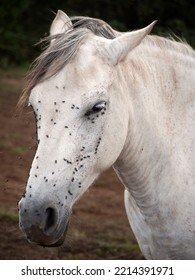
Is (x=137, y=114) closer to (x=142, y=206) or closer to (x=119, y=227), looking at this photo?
(x=142, y=206)

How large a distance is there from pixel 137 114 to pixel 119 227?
10.4 feet

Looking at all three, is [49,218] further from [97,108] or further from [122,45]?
[122,45]

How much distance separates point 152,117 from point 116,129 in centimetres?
32

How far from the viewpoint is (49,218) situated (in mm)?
3246

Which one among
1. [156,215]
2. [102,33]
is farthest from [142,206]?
[102,33]

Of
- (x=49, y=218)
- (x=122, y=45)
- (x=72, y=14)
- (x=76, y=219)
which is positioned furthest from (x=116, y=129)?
(x=72, y=14)

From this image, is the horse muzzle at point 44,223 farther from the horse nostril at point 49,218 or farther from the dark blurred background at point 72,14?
the dark blurred background at point 72,14

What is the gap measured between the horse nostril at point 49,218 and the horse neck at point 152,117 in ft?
2.20

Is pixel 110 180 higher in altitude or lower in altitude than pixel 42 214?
lower

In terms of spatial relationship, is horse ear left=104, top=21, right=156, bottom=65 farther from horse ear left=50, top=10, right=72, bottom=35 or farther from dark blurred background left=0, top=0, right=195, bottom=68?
dark blurred background left=0, top=0, right=195, bottom=68

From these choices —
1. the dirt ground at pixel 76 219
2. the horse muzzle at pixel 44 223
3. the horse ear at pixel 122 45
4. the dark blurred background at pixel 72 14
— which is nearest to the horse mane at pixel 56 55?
the horse ear at pixel 122 45

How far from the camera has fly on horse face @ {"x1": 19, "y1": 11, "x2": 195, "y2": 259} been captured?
3.26 meters

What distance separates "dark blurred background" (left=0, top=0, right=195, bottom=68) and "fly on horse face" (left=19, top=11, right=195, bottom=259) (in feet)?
26.5

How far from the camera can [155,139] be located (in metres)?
3.76
